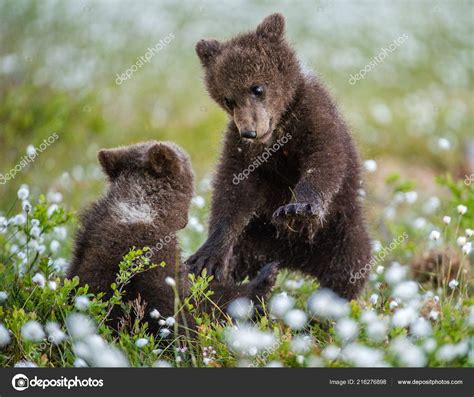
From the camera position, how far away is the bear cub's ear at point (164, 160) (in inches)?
221

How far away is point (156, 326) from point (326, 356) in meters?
1.57

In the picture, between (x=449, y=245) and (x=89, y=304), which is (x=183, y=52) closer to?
(x=449, y=245)

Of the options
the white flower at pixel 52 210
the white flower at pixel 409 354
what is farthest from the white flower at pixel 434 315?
the white flower at pixel 52 210

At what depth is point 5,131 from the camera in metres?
9.41

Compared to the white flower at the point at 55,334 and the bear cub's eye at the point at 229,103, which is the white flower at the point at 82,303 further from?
the bear cub's eye at the point at 229,103

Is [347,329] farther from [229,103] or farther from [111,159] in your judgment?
[111,159]

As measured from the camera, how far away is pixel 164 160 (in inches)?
224

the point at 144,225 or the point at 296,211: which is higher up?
the point at 144,225

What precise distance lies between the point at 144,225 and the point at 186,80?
9081mm

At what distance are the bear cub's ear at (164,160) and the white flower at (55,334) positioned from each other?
1.41 m

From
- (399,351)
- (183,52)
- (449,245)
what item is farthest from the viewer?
(183,52)

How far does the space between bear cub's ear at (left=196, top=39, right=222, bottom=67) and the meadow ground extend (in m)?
0.97

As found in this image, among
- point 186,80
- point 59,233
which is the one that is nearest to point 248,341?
point 59,233
